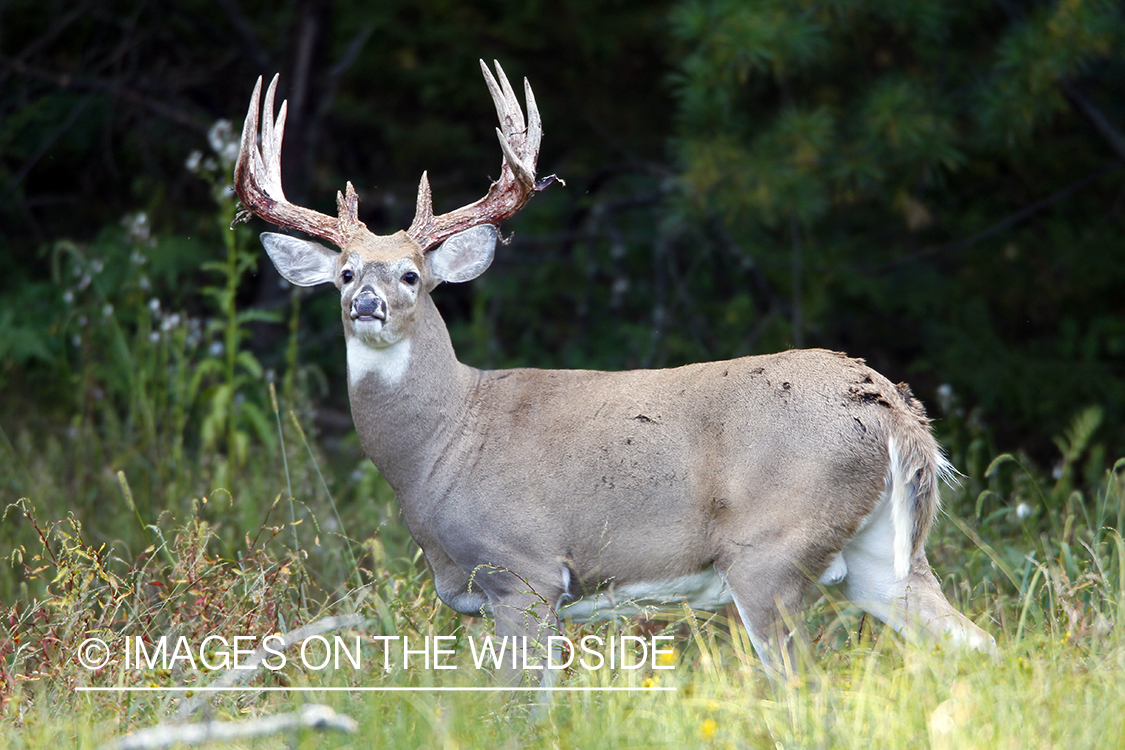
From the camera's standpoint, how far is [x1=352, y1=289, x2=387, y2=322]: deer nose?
371 centimetres

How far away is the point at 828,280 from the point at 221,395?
3.77 m

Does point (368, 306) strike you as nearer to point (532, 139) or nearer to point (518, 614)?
point (532, 139)

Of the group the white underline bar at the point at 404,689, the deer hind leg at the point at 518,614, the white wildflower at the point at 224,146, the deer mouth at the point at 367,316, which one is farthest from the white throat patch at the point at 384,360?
the white wildflower at the point at 224,146

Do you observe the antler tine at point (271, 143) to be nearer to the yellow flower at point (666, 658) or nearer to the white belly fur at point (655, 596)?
the white belly fur at point (655, 596)

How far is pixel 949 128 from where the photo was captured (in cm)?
589

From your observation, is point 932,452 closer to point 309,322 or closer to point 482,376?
point 482,376

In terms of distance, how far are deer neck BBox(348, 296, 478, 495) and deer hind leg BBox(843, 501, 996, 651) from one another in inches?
51.8

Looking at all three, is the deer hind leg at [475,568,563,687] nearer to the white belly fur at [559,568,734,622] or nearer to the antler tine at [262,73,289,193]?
the white belly fur at [559,568,734,622]

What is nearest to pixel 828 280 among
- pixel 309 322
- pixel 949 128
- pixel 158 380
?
pixel 949 128

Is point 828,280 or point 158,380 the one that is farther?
point 828,280

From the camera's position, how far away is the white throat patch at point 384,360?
396 cm

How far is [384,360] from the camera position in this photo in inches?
156

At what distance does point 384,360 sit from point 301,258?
533mm

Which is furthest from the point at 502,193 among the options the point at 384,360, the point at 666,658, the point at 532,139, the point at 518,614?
the point at 666,658
